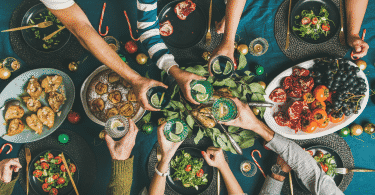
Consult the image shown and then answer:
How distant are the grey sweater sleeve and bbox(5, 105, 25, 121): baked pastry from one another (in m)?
1.55

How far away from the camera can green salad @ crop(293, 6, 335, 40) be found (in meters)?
1.44

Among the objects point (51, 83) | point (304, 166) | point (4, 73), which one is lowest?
point (304, 166)

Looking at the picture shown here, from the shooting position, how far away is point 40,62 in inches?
54.7

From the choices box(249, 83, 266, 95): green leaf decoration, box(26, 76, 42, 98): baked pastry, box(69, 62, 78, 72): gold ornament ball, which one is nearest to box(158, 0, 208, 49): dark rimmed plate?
box(249, 83, 266, 95): green leaf decoration

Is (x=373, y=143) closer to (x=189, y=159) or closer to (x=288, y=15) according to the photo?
(x=288, y=15)

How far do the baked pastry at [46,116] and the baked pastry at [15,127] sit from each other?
12 cm

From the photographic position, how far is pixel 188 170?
54.7 inches

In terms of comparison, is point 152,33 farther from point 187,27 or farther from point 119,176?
point 119,176

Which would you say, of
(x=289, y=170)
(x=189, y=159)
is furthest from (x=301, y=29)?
(x=189, y=159)

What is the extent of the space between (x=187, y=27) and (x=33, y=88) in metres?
1.04

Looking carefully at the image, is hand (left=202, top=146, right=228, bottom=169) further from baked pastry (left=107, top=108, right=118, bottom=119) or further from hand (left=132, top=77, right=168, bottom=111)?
baked pastry (left=107, top=108, right=118, bottom=119)

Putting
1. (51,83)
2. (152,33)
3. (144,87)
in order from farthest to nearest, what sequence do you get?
(51,83) → (152,33) → (144,87)

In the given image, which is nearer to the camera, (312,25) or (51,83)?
(51,83)

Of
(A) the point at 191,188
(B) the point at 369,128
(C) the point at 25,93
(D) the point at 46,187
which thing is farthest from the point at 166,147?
(B) the point at 369,128
